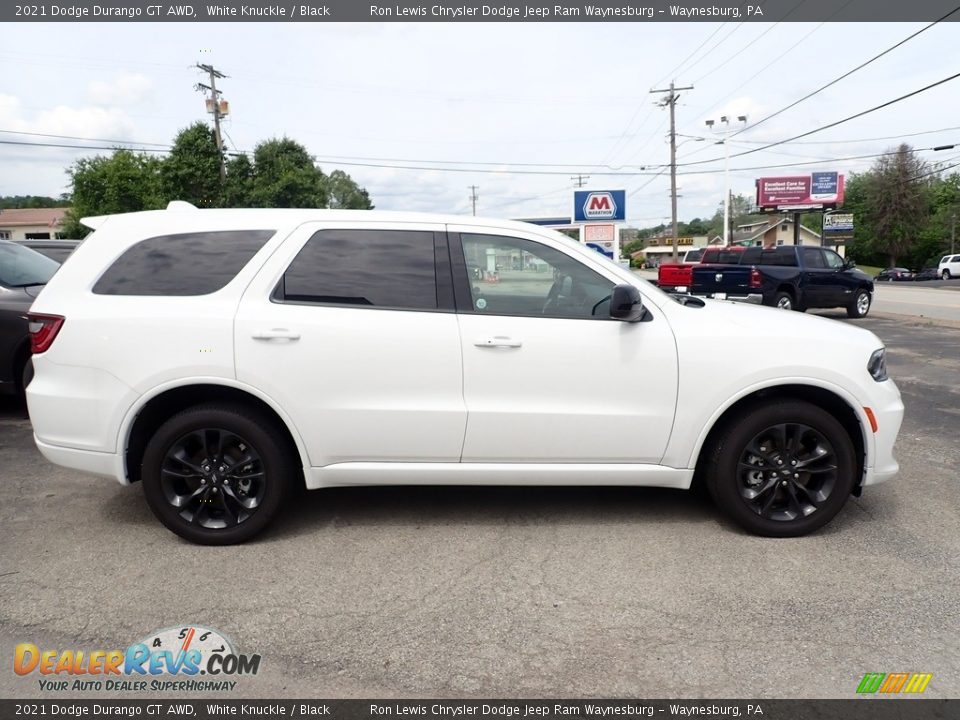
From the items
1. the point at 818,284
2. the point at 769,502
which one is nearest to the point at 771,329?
the point at 769,502

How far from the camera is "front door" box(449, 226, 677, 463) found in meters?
3.59

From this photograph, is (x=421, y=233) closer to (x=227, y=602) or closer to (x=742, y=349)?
(x=742, y=349)

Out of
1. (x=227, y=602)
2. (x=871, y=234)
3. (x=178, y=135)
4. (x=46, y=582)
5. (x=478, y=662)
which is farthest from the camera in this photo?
(x=871, y=234)

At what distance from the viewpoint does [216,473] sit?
364 centimetres

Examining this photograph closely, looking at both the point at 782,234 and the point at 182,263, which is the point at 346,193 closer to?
the point at 782,234


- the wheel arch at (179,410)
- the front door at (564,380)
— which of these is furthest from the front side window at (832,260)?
the wheel arch at (179,410)

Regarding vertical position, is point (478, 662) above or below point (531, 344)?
below

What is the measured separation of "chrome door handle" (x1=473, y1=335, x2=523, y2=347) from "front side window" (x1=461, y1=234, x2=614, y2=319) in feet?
0.55

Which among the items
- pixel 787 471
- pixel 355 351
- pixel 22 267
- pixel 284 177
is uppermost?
pixel 284 177

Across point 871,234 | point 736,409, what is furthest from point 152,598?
point 871,234

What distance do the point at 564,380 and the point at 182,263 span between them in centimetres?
220

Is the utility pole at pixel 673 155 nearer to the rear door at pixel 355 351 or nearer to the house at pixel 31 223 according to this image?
the rear door at pixel 355 351

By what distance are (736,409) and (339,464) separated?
2.23 meters
